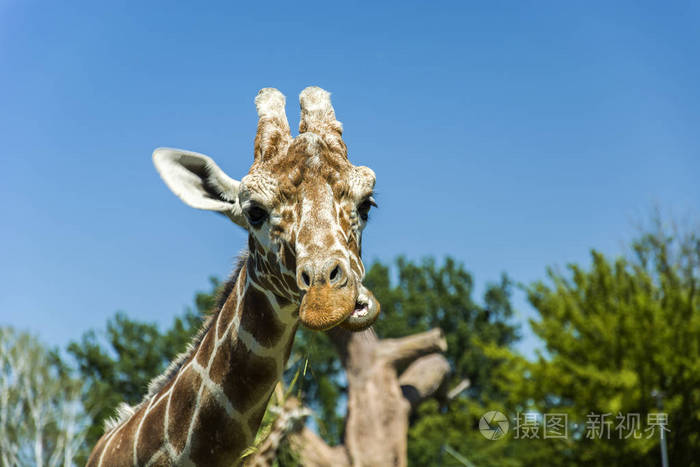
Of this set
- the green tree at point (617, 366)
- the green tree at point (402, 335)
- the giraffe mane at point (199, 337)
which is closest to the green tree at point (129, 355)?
the green tree at point (402, 335)

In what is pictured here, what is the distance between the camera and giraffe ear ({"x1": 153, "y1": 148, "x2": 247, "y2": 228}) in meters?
3.18

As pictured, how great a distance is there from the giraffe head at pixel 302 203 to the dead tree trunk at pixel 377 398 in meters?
11.5

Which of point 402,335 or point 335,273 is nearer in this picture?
point 335,273

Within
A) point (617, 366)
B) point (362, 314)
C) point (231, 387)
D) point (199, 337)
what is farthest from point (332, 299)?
point (617, 366)

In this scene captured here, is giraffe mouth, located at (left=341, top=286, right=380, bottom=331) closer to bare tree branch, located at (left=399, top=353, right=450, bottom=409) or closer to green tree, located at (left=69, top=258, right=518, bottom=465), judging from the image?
bare tree branch, located at (left=399, top=353, right=450, bottom=409)

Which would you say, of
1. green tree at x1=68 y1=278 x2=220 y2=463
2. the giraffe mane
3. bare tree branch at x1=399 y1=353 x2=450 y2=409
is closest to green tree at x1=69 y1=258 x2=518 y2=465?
green tree at x1=68 y1=278 x2=220 y2=463

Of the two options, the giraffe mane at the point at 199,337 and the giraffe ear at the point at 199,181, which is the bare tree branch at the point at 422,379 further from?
the giraffe ear at the point at 199,181

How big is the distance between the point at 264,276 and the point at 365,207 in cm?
56

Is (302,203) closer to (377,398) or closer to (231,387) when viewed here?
(231,387)

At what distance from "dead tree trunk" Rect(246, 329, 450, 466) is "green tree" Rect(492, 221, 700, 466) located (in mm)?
6101

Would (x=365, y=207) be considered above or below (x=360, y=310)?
above

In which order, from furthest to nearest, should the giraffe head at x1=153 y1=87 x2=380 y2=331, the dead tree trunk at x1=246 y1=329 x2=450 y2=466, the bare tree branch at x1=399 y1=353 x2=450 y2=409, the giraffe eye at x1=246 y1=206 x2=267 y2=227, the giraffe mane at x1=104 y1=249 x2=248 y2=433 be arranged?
1. the bare tree branch at x1=399 y1=353 x2=450 y2=409
2. the dead tree trunk at x1=246 y1=329 x2=450 y2=466
3. the giraffe mane at x1=104 y1=249 x2=248 y2=433
4. the giraffe eye at x1=246 y1=206 x2=267 y2=227
5. the giraffe head at x1=153 y1=87 x2=380 y2=331

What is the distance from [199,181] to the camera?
331cm

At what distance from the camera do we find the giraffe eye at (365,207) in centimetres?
291
